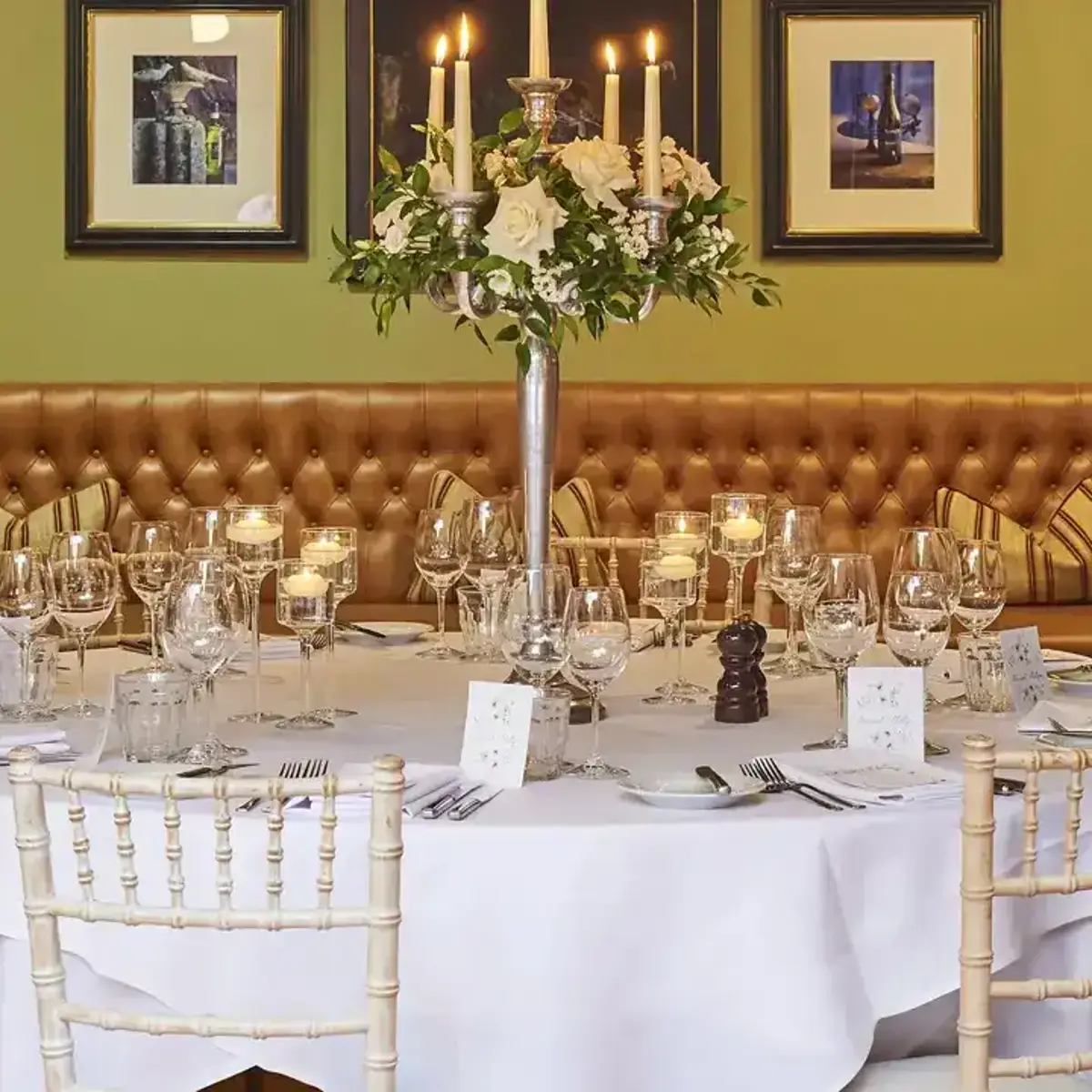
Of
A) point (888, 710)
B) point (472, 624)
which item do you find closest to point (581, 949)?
point (888, 710)

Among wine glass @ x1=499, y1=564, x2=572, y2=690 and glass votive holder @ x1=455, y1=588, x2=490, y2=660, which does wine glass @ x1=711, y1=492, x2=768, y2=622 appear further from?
wine glass @ x1=499, y1=564, x2=572, y2=690

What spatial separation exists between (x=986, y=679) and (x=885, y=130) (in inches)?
112

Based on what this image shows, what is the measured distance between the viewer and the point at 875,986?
1.83m

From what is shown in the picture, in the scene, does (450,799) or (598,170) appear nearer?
(450,799)

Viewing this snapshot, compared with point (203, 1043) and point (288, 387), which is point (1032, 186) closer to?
point (288, 387)

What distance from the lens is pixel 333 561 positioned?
249cm

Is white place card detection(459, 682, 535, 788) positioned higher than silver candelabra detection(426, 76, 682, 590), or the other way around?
silver candelabra detection(426, 76, 682, 590)

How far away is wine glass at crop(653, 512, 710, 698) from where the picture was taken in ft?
8.43

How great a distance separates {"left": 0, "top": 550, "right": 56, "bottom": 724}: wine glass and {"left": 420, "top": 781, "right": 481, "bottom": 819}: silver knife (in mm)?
706

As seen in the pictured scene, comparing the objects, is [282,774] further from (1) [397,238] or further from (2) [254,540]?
(2) [254,540]

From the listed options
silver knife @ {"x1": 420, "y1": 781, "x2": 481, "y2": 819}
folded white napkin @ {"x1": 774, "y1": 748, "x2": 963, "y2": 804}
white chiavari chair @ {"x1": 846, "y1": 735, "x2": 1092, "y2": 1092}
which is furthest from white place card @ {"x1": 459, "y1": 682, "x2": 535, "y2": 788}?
white chiavari chair @ {"x1": 846, "y1": 735, "x2": 1092, "y2": 1092}

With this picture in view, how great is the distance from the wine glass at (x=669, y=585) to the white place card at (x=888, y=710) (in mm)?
409

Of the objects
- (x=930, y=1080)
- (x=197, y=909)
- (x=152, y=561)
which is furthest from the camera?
(x=152, y=561)

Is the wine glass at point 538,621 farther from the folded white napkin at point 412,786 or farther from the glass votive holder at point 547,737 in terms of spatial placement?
the folded white napkin at point 412,786
